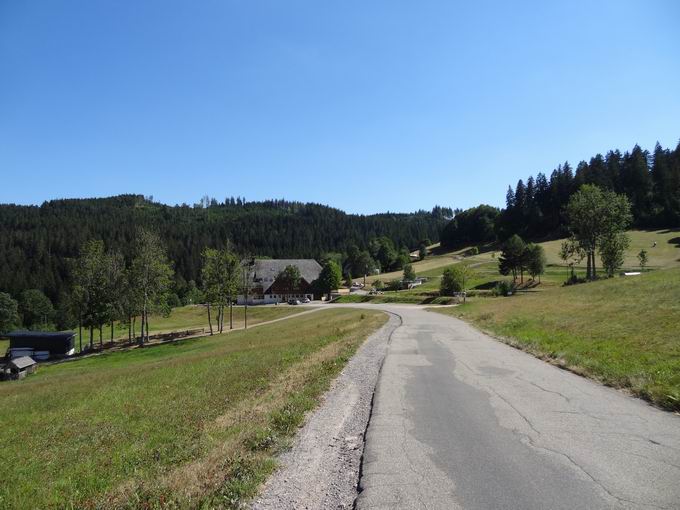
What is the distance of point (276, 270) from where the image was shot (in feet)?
380

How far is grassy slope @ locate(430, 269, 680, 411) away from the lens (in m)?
12.1

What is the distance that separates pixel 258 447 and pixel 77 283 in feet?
185

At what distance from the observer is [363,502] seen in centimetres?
581

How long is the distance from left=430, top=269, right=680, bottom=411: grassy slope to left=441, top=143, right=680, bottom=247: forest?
77490 millimetres

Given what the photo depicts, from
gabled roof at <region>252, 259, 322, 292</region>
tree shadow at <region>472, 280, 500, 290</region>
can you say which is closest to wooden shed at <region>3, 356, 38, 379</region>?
gabled roof at <region>252, 259, 322, 292</region>

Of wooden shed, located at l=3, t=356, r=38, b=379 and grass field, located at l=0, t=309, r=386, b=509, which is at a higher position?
grass field, located at l=0, t=309, r=386, b=509

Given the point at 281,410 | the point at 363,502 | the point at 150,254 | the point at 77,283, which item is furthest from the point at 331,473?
the point at 77,283

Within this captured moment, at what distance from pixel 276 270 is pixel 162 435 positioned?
105815 mm

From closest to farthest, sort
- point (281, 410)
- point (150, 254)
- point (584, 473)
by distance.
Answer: point (584, 473) < point (281, 410) < point (150, 254)

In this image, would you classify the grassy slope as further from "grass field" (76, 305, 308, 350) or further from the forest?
the forest

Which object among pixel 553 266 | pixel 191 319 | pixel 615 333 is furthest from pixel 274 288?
pixel 615 333

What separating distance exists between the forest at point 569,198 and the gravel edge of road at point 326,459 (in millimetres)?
102077

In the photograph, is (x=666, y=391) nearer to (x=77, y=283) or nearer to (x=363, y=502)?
(x=363, y=502)

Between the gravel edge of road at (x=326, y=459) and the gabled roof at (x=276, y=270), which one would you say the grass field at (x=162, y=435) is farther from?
the gabled roof at (x=276, y=270)
